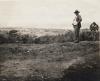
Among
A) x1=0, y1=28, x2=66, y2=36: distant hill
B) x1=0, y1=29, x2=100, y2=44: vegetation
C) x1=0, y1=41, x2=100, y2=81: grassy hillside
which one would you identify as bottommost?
x1=0, y1=41, x2=100, y2=81: grassy hillside

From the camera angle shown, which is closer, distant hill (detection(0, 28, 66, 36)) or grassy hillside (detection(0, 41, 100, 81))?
grassy hillside (detection(0, 41, 100, 81))

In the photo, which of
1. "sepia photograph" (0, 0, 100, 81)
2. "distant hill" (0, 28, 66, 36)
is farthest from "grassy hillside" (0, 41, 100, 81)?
"distant hill" (0, 28, 66, 36)

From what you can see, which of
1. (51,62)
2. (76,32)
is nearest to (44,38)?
(51,62)

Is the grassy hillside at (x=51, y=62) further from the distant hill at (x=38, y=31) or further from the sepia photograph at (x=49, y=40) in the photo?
the distant hill at (x=38, y=31)

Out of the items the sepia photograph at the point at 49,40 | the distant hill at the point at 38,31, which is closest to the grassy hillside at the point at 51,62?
the sepia photograph at the point at 49,40

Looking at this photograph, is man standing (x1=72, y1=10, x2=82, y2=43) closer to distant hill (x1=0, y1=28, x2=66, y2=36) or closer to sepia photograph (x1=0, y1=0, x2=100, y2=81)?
sepia photograph (x1=0, y1=0, x2=100, y2=81)

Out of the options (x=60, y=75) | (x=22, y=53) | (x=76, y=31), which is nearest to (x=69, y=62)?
(x=60, y=75)

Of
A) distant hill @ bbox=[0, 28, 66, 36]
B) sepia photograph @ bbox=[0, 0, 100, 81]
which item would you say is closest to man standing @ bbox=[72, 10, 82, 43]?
sepia photograph @ bbox=[0, 0, 100, 81]

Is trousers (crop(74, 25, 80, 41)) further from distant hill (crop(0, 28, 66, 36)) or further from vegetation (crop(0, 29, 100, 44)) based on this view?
distant hill (crop(0, 28, 66, 36))

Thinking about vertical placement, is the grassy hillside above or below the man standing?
below

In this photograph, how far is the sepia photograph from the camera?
10.0ft

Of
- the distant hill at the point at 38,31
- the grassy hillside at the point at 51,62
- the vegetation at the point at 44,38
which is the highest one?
the distant hill at the point at 38,31

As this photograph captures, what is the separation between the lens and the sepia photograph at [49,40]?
3.06 metres

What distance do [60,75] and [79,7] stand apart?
39.3 inches
